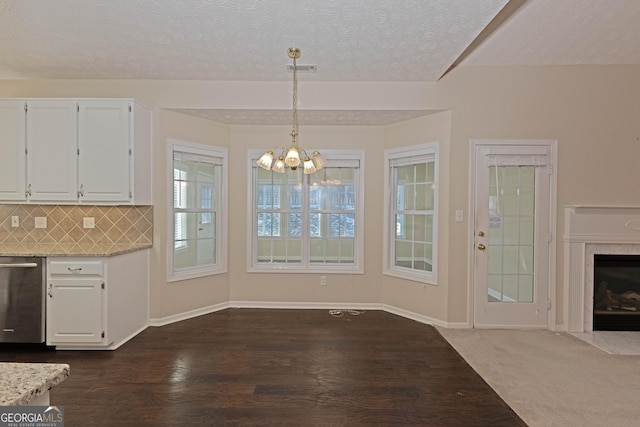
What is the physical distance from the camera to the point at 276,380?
282cm

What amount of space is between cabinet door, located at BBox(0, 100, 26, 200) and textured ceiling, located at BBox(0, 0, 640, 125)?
514 mm

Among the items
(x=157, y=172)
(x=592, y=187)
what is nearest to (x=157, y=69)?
(x=157, y=172)

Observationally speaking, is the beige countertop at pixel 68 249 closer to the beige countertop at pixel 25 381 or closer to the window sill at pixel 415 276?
the beige countertop at pixel 25 381

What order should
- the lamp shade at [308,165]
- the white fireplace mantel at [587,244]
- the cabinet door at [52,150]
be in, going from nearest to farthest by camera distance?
the lamp shade at [308,165], the cabinet door at [52,150], the white fireplace mantel at [587,244]

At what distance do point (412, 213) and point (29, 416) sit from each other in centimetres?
421

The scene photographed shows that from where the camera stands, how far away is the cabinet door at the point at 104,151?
12.1 feet

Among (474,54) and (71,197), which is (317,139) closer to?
(474,54)

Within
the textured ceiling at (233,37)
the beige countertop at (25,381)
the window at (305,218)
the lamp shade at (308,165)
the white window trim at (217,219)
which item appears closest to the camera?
the beige countertop at (25,381)

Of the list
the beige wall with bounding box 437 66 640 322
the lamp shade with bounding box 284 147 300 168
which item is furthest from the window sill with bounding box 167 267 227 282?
the beige wall with bounding box 437 66 640 322

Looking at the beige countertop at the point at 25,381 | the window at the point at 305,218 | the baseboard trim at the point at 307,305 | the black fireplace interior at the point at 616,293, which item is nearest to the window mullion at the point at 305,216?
the window at the point at 305,218

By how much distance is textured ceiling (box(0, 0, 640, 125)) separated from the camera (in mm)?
2754

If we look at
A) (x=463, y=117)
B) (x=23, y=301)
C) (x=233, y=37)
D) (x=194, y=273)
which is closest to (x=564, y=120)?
(x=463, y=117)

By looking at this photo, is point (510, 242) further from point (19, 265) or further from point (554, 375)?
point (19, 265)

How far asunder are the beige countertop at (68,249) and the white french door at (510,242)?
3.86 m
